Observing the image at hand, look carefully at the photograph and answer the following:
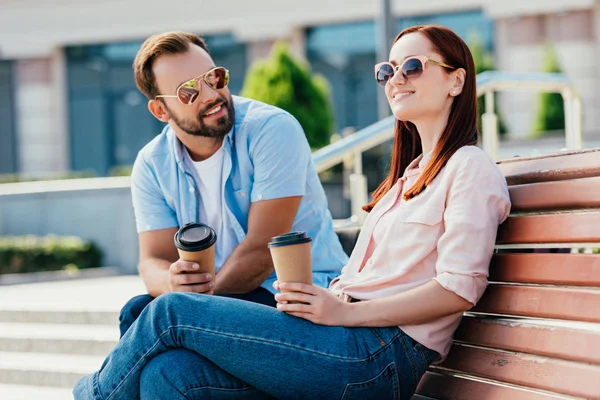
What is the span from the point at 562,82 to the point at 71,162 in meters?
16.3

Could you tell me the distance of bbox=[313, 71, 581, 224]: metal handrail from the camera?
5.36 meters

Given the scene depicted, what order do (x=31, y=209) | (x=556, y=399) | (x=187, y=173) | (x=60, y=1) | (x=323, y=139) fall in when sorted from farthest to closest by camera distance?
(x=60, y=1)
(x=323, y=139)
(x=31, y=209)
(x=187, y=173)
(x=556, y=399)

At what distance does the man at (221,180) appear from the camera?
326cm

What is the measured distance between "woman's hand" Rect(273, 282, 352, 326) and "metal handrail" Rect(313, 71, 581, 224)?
2.82m

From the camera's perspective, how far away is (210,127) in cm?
339

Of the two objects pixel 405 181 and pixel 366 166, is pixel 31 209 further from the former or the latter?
pixel 405 181

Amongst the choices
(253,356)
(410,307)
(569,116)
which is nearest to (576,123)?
(569,116)

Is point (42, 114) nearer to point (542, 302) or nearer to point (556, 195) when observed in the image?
point (556, 195)

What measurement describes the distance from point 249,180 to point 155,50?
23.8 inches

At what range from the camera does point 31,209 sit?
12086 millimetres

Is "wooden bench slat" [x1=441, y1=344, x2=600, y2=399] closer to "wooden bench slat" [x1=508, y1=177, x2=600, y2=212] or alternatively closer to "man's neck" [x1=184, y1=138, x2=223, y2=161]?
"wooden bench slat" [x1=508, y1=177, x2=600, y2=212]

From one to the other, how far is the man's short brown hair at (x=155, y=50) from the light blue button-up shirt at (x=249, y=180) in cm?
22

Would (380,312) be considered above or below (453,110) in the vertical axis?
below

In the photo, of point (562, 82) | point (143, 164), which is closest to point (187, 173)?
point (143, 164)
